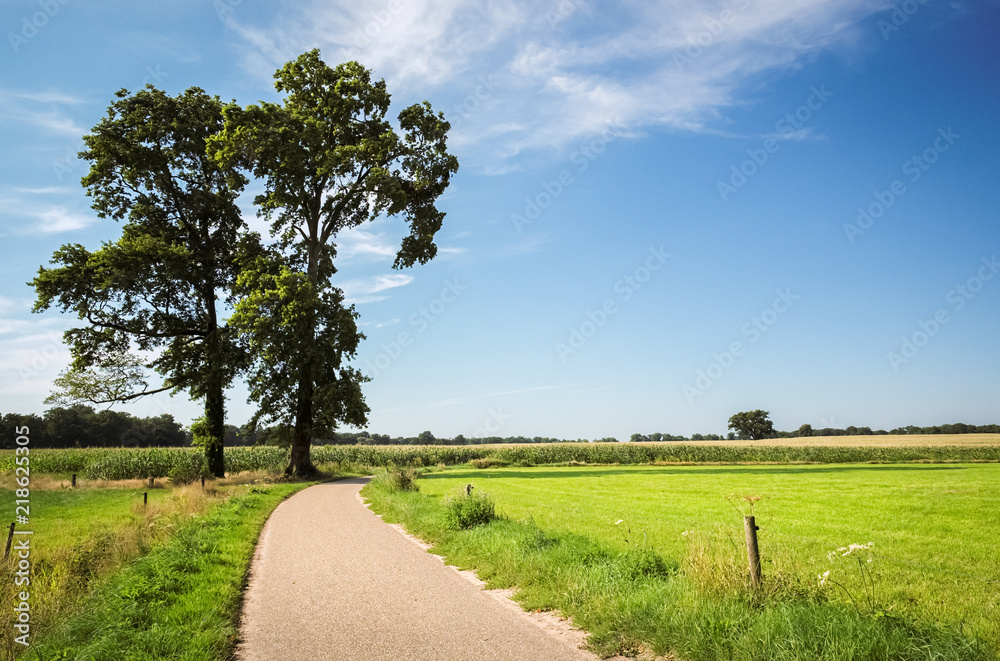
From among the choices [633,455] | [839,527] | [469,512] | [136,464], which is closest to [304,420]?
[136,464]

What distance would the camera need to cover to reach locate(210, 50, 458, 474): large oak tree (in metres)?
29.3

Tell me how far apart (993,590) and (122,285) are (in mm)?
33983

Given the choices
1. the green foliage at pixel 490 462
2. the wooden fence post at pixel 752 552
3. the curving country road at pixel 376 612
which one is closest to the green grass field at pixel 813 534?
the wooden fence post at pixel 752 552

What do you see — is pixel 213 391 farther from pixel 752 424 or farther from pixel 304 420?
pixel 752 424

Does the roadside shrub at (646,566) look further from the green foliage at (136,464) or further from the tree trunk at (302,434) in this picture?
the green foliage at (136,464)

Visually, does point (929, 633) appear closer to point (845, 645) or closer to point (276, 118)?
point (845, 645)

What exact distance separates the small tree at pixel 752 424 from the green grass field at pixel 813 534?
11312cm

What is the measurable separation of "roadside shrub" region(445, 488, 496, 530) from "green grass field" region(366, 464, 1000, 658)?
0.60 metres

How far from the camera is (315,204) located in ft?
112

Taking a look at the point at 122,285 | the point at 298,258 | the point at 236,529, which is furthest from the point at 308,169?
the point at 236,529

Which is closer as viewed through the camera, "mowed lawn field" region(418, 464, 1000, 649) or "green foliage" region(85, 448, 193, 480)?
"mowed lawn field" region(418, 464, 1000, 649)

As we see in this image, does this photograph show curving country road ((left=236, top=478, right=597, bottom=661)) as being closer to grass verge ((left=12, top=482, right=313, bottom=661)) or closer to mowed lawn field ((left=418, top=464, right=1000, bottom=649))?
grass verge ((left=12, top=482, right=313, bottom=661))

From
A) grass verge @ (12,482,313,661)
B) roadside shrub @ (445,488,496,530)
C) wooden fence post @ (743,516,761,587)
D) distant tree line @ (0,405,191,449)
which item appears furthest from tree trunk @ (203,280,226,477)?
distant tree line @ (0,405,191,449)

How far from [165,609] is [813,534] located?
1446cm
